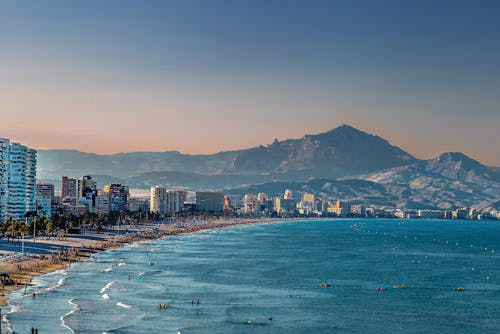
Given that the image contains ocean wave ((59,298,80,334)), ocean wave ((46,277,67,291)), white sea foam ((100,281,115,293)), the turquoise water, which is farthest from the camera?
white sea foam ((100,281,115,293))

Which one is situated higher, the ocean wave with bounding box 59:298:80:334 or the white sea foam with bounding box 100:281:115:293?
the white sea foam with bounding box 100:281:115:293

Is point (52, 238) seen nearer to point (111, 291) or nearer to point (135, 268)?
point (135, 268)

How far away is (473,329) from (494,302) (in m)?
19.8

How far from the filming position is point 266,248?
182750 millimetres

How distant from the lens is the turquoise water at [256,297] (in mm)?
69938

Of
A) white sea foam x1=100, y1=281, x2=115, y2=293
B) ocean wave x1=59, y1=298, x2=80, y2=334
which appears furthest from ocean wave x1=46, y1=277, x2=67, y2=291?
ocean wave x1=59, y1=298, x2=80, y2=334

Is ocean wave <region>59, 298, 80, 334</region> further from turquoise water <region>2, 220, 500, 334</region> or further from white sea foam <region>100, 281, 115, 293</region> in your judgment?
white sea foam <region>100, 281, 115, 293</region>

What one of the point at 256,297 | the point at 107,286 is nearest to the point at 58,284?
the point at 107,286

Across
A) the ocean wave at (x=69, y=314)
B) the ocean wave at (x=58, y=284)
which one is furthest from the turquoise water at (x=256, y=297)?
the ocean wave at (x=58, y=284)

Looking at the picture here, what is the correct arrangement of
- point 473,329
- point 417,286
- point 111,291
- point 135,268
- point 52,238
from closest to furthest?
point 473,329 < point 111,291 < point 417,286 < point 135,268 < point 52,238

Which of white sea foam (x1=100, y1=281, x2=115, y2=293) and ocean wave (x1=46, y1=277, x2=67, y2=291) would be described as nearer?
ocean wave (x1=46, y1=277, x2=67, y2=291)

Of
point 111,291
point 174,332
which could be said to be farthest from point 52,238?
point 174,332

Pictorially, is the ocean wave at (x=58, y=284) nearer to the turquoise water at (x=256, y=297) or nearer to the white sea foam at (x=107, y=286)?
the turquoise water at (x=256, y=297)

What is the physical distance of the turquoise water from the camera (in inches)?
2753
